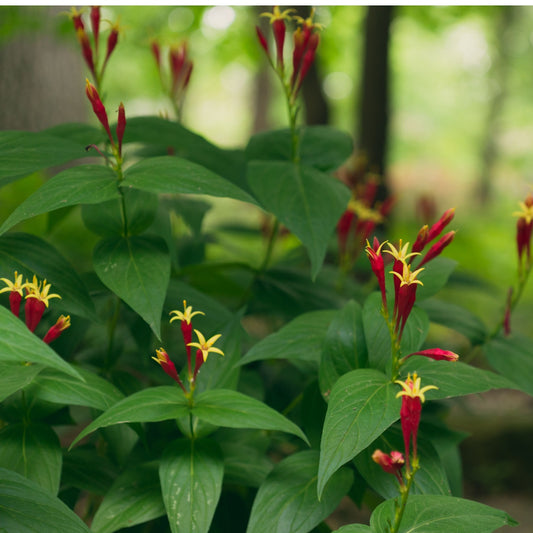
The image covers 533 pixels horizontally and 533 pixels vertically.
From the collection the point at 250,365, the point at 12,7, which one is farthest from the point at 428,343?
the point at 12,7

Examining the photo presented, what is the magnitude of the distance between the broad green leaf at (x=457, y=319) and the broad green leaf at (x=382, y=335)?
0.23 m

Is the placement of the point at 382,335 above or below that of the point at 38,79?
below

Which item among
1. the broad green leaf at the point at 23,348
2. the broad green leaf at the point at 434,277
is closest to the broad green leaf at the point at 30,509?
the broad green leaf at the point at 23,348

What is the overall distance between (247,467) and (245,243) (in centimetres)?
265

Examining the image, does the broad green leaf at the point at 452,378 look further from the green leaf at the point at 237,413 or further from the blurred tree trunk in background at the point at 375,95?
the blurred tree trunk in background at the point at 375,95

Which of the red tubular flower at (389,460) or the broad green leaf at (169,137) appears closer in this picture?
the red tubular flower at (389,460)

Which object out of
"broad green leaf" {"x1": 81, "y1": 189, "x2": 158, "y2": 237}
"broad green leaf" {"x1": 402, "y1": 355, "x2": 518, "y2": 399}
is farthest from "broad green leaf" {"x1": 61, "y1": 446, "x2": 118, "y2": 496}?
"broad green leaf" {"x1": 402, "y1": 355, "x2": 518, "y2": 399}

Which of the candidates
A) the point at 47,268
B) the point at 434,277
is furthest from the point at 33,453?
the point at 434,277

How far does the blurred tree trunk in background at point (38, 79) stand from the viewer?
2.34 meters

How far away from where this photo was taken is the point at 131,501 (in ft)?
2.35

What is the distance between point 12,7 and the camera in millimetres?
1816

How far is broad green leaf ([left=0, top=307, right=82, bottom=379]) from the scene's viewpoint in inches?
19.3

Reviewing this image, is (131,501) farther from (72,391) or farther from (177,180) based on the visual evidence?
(177,180)

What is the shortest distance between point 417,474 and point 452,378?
0.44ft
